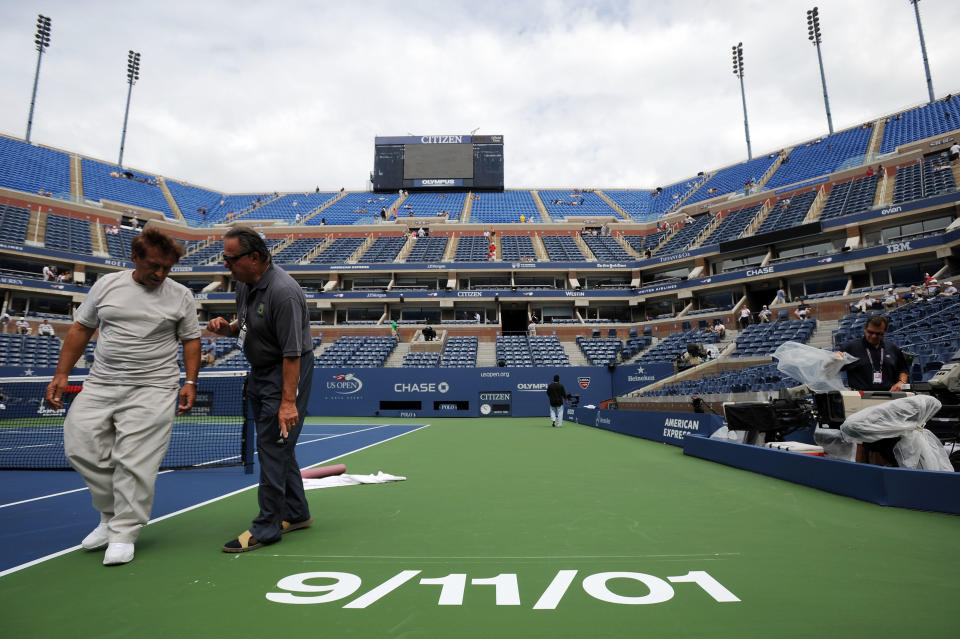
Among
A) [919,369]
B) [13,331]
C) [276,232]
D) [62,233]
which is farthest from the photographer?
[276,232]

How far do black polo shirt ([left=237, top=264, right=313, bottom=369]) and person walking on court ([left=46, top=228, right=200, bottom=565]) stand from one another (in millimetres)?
432

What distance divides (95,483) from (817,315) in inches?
1173

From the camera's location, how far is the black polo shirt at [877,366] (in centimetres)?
507

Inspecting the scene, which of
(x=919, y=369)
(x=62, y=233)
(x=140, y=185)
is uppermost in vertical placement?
(x=140, y=185)

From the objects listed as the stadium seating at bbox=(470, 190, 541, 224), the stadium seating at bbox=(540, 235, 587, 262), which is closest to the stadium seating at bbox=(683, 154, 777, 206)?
the stadium seating at bbox=(540, 235, 587, 262)

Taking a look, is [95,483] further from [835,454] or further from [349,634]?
[835,454]

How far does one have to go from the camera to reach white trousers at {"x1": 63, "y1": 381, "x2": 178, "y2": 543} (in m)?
2.92

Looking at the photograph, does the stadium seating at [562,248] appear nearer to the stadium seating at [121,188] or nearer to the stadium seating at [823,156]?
the stadium seating at [823,156]

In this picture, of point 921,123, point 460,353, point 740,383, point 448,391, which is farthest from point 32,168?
point 921,123

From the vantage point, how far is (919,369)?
1063 cm

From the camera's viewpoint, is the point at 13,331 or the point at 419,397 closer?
the point at 419,397

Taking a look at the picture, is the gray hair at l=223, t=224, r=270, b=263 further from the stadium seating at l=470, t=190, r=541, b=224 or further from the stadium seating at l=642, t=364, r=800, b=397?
the stadium seating at l=470, t=190, r=541, b=224

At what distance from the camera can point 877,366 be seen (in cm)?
511

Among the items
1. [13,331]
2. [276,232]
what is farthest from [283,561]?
[276,232]
